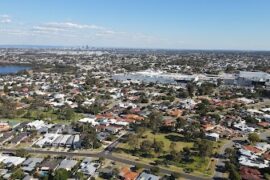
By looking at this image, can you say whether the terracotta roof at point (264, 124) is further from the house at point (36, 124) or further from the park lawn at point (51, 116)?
the house at point (36, 124)

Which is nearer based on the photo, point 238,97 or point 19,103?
point 19,103

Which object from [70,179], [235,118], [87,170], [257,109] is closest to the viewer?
[70,179]

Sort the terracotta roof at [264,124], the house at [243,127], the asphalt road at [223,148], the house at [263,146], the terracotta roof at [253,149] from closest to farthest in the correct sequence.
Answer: the asphalt road at [223,148] < the terracotta roof at [253,149] < the house at [263,146] < the house at [243,127] < the terracotta roof at [264,124]

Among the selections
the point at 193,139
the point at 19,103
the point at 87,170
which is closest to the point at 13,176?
the point at 87,170

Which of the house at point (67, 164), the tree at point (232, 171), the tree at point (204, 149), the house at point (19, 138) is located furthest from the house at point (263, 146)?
the house at point (19, 138)

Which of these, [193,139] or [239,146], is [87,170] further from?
[239,146]

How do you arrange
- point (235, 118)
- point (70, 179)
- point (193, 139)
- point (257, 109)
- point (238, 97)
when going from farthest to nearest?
point (238, 97) < point (257, 109) < point (235, 118) < point (193, 139) < point (70, 179)

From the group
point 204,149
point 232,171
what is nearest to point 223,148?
point 204,149

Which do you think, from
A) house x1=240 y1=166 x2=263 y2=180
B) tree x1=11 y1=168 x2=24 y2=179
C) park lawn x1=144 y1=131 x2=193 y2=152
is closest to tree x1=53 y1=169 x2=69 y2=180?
tree x1=11 y1=168 x2=24 y2=179
